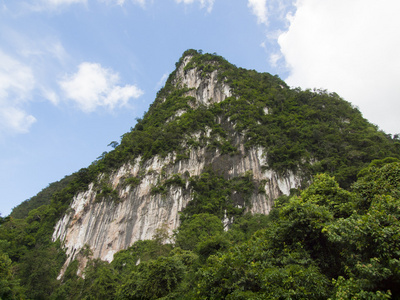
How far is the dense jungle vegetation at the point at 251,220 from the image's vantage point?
Result: 25.4 ft

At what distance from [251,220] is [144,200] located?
1460 cm

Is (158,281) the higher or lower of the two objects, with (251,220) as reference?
lower

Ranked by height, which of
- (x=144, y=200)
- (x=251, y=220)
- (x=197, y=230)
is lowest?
(x=197, y=230)

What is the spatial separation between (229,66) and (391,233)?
5890 cm

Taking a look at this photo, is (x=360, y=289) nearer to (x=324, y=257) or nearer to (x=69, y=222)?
(x=324, y=257)

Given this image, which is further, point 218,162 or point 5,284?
point 218,162

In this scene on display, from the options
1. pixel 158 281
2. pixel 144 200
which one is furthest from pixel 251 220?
pixel 158 281

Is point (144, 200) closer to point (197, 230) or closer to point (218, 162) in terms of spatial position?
point (197, 230)

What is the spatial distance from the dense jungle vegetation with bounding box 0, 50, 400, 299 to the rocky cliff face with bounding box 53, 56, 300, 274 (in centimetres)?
105

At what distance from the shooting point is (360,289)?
21.5 feet

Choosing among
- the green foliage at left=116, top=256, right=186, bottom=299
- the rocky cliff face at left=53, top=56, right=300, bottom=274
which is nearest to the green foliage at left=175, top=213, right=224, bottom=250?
the rocky cliff face at left=53, top=56, right=300, bottom=274

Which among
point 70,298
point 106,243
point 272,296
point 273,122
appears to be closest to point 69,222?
point 106,243

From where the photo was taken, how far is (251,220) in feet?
96.7

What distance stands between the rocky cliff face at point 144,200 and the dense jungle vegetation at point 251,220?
105cm
